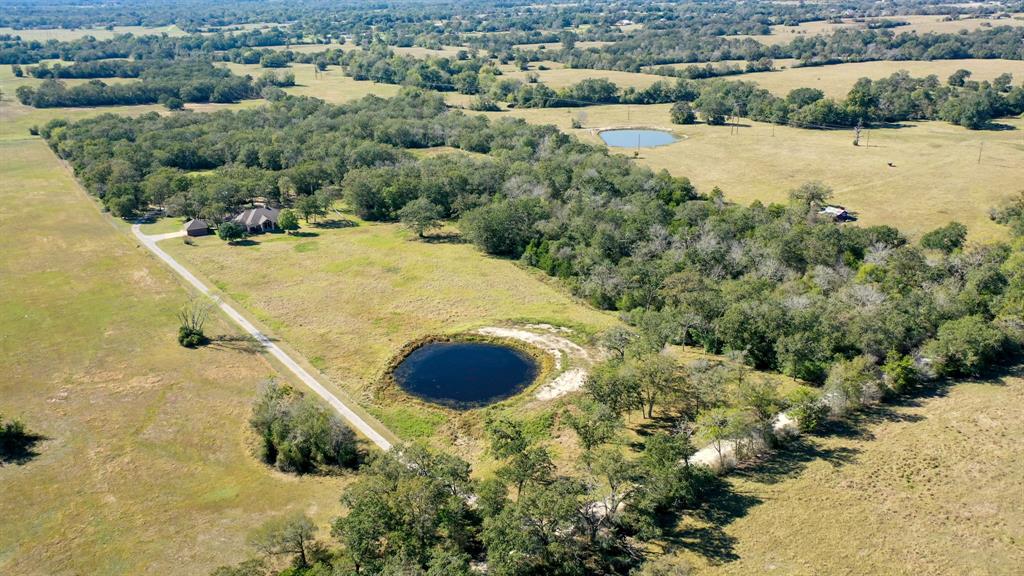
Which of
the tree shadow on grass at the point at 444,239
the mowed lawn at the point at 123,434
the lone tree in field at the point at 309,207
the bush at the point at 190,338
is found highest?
the lone tree in field at the point at 309,207

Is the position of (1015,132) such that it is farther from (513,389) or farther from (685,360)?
(513,389)

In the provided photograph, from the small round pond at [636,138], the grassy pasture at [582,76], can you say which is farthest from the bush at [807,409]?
the grassy pasture at [582,76]

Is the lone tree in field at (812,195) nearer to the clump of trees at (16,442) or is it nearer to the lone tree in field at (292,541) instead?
the lone tree in field at (292,541)

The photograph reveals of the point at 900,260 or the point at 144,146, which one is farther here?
the point at 144,146

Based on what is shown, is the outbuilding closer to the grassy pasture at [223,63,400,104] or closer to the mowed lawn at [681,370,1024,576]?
the mowed lawn at [681,370,1024,576]

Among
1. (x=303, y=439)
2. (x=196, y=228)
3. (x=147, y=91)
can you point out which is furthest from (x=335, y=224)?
(x=147, y=91)

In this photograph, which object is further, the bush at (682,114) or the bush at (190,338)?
the bush at (682,114)

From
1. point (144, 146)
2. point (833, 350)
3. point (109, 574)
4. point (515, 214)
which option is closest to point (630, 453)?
point (833, 350)
